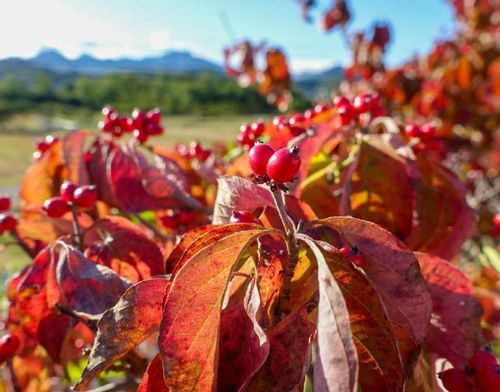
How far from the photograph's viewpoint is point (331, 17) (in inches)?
205

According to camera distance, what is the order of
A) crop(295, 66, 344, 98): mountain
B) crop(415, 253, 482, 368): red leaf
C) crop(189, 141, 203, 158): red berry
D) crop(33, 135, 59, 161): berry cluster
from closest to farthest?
crop(415, 253, 482, 368): red leaf
crop(33, 135, 59, 161): berry cluster
crop(189, 141, 203, 158): red berry
crop(295, 66, 344, 98): mountain

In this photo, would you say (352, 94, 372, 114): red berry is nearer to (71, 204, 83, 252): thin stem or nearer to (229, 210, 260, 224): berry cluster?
(229, 210, 260, 224): berry cluster

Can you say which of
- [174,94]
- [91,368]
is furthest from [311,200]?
[174,94]

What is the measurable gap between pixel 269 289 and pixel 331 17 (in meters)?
4.96

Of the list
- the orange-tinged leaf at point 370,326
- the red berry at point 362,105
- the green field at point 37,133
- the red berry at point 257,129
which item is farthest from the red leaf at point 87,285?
the green field at point 37,133

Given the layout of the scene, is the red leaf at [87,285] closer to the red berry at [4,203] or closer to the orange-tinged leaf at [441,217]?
the red berry at [4,203]

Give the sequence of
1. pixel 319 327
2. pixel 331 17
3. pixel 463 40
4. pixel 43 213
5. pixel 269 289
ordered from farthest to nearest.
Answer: pixel 463 40, pixel 331 17, pixel 43 213, pixel 269 289, pixel 319 327

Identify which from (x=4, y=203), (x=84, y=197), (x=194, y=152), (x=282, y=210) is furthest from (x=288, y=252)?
(x=194, y=152)

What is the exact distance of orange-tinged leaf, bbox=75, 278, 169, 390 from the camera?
1.99ft

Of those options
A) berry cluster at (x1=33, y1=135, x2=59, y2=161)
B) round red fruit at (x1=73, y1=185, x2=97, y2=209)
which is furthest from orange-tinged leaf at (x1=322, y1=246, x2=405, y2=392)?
berry cluster at (x1=33, y1=135, x2=59, y2=161)

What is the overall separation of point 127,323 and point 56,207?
1.50 ft

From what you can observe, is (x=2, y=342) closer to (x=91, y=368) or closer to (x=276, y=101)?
(x=91, y=368)

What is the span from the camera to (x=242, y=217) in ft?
2.52

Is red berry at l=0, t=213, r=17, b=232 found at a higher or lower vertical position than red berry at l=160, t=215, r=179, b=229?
higher
